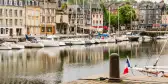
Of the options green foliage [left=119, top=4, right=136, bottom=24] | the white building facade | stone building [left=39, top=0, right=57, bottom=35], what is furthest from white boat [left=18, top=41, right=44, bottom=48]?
green foliage [left=119, top=4, right=136, bottom=24]

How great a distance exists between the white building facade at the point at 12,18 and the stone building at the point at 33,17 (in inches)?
89.5

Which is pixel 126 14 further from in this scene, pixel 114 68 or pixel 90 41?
pixel 114 68

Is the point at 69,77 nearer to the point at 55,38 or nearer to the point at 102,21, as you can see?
the point at 55,38

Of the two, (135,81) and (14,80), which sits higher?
(135,81)

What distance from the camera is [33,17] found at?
126 metres

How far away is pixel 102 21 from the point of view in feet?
556

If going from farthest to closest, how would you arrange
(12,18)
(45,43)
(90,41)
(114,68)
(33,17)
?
(33,17) → (12,18) → (90,41) → (45,43) → (114,68)

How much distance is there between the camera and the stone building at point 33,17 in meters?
122

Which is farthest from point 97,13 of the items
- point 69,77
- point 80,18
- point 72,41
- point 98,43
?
point 69,77

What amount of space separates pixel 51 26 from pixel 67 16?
9541 mm

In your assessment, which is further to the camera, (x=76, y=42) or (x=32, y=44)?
(x=76, y=42)

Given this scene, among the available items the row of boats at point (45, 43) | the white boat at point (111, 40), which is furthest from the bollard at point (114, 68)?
the white boat at point (111, 40)

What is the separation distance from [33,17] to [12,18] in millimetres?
11537

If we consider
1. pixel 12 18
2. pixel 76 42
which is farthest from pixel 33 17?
pixel 76 42
